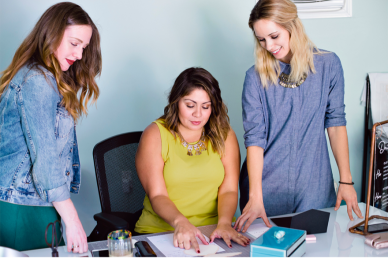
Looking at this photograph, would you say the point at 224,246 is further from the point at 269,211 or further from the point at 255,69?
the point at 255,69

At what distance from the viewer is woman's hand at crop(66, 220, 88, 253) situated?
1.16 m

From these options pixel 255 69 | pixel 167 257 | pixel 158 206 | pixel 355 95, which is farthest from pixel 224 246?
pixel 355 95

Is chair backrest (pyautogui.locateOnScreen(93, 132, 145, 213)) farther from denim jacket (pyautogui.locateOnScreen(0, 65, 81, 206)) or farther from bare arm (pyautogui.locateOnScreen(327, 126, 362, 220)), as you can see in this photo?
bare arm (pyautogui.locateOnScreen(327, 126, 362, 220))

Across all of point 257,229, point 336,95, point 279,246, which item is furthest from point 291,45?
point 279,246

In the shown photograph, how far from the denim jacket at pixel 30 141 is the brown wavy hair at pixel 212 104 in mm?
619

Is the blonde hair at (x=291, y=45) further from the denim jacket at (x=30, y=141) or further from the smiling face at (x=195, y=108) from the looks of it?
the denim jacket at (x=30, y=141)

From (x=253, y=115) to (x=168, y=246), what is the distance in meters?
0.71

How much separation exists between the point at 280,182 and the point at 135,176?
2.32 feet

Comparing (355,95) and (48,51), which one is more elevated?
(48,51)

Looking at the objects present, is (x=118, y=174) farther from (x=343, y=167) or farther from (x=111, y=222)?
(x=343, y=167)

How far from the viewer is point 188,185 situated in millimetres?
1645

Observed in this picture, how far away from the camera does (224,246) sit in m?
1.25

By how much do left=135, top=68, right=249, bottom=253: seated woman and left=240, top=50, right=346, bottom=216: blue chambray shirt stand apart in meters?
0.16

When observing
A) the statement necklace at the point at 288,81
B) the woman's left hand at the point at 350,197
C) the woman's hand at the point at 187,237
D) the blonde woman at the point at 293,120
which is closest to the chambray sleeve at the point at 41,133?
the woman's hand at the point at 187,237
